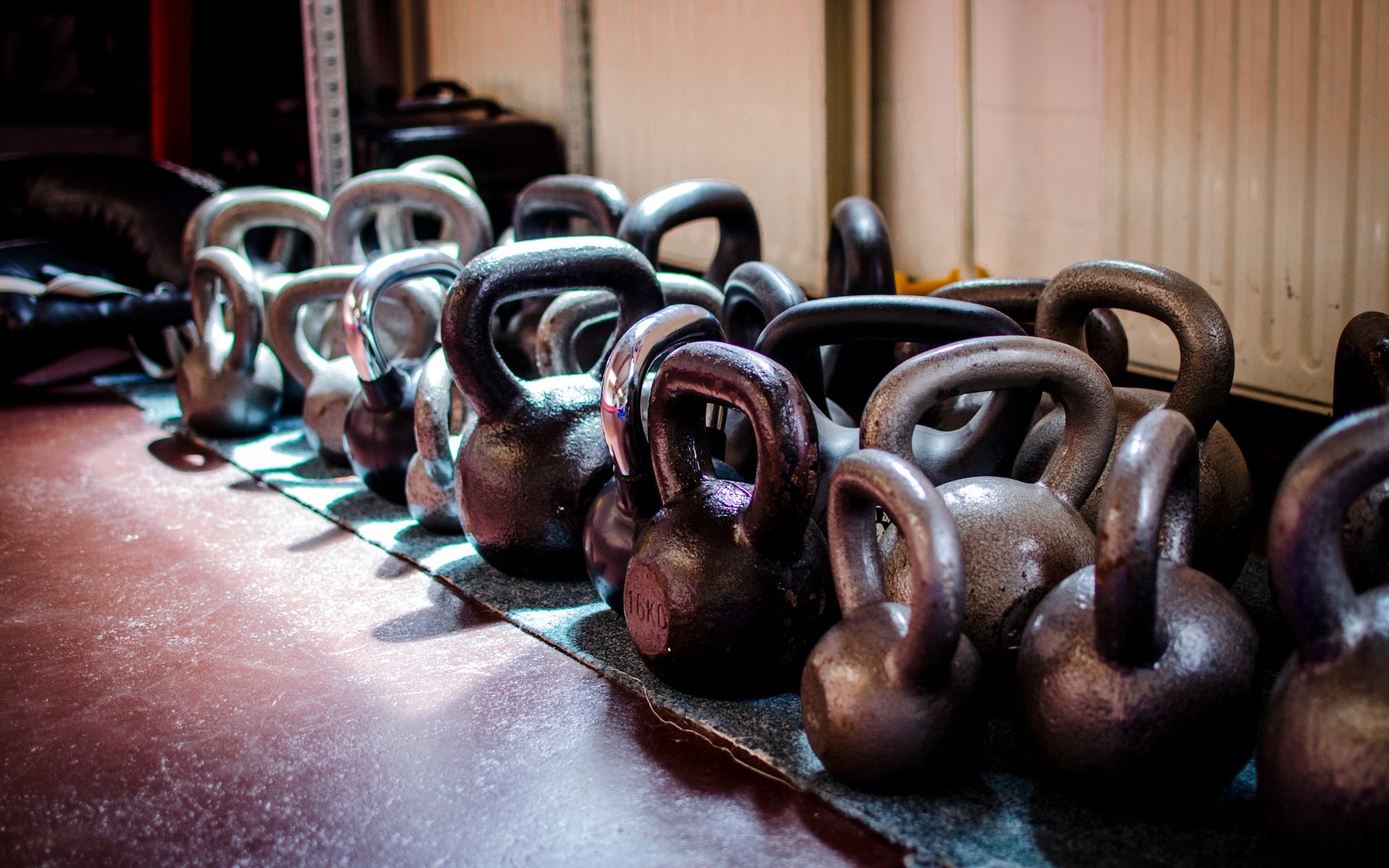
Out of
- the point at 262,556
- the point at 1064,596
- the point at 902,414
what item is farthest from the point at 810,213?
the point at 1064,596

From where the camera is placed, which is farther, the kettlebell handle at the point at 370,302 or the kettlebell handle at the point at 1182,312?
the kettlebell handle at the point at 370,302

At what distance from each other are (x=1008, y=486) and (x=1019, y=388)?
0.43ft

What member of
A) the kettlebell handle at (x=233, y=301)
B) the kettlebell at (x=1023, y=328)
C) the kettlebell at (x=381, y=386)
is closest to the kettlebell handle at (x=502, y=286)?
the kettlebell at (x=381, y=386)

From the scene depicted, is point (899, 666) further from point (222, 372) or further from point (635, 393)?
point (222, 372)

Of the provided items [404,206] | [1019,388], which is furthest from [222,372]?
[1019,388]

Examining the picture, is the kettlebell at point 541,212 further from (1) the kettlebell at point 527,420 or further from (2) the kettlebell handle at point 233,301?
(1) the kettlebell at point 527,420

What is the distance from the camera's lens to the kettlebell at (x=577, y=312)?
195 cm

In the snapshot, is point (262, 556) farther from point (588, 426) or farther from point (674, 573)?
point (674, 573)

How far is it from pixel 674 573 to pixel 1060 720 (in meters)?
0.41

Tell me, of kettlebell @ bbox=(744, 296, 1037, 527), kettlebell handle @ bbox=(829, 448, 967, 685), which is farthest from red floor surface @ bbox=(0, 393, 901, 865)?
kettlebell @ bbox=(744, 296, 1037, 527)

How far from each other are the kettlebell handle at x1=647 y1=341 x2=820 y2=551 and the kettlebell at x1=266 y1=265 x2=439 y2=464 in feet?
2.99

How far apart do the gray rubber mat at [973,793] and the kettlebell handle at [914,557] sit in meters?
0.12

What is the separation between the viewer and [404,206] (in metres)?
2.54

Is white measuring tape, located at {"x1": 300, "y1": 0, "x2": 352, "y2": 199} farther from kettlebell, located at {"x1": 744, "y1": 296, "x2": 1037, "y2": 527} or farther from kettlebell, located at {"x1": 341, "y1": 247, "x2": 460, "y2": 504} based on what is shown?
kettlebell, located at {"x1": 744, "y1": 296, "x2": 1037, "y2": 527}
